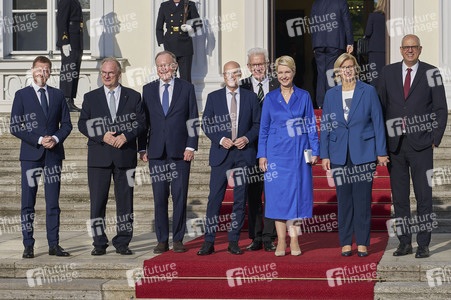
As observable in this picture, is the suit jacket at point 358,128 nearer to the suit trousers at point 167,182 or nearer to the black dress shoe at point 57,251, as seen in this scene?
the suit trousers at point 167,182

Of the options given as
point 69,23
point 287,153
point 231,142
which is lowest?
point 287,153

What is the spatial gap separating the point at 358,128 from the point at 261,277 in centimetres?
164

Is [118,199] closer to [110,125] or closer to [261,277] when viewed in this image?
[110,125]

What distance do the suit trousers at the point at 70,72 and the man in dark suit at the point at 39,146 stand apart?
4382 mm

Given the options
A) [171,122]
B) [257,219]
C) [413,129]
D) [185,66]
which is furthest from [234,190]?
[185,66]

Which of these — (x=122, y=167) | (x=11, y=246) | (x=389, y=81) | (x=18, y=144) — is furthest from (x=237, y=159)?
(x=18, y=144)

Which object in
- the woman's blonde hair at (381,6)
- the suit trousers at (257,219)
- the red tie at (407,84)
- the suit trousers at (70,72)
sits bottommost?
the suit trousers at (257,219)

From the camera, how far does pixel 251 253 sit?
795 cm

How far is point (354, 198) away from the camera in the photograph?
25.3 feet

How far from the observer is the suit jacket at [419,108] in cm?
762

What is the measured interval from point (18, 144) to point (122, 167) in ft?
13.2

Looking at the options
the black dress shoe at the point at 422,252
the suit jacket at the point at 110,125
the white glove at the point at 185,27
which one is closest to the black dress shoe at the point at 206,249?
the suit jacket at the point at 110,125

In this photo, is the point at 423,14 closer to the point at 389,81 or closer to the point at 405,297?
the point at 389,81

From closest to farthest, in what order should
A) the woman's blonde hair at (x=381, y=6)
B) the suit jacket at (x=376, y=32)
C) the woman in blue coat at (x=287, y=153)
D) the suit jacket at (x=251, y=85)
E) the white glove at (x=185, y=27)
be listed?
the woman in blue coat at (x=287, y=153) < the suit jacket at (x=251, y=85) < the woman's blonde hair at (x=381, y=6) < the white glove at (x=185, y=27) < the suit jacket at (x=376, y=32)
